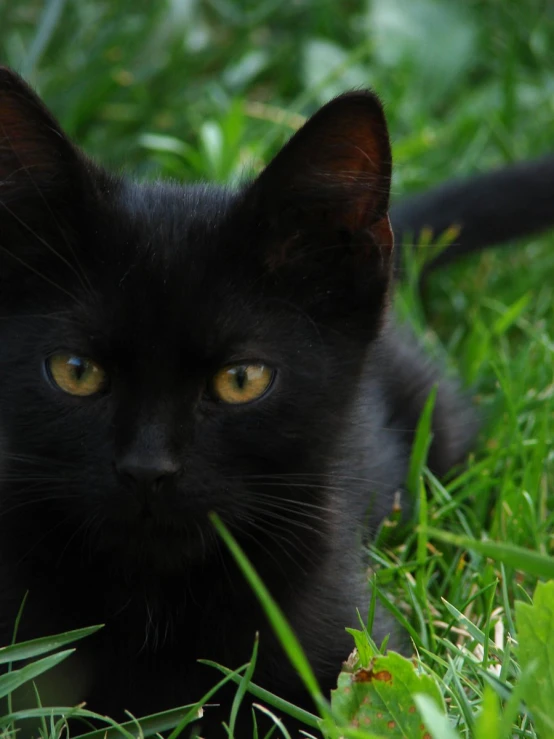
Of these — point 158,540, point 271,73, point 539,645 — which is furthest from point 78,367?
point 271,73

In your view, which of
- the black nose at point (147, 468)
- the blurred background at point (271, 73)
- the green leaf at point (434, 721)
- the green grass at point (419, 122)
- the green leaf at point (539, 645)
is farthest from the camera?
the blurred background at point (271, 73)

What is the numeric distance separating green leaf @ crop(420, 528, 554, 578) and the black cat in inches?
18.3

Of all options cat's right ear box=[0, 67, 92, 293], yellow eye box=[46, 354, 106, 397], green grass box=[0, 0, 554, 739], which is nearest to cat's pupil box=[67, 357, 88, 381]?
yellow eye box=[46, 354, 106, 397]

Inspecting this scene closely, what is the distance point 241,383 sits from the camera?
1644 mm


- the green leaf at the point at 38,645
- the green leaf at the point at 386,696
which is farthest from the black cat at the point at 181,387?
the green leaf at the point at 386,696

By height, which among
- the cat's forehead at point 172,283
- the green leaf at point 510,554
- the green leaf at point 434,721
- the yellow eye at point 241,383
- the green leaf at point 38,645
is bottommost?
the green leaf at point 38,645

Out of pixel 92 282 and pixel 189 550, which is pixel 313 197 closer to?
pixel 92 282

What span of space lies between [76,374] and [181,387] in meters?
0.16

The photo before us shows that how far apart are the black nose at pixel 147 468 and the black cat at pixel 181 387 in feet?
0.08

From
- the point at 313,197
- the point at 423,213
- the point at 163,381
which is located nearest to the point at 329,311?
the point at 313,197

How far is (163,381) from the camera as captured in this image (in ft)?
5.20

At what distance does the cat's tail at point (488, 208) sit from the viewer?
2.90 m

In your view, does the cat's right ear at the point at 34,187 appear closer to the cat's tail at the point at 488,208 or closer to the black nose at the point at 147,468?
the black nose at the point at 147,468

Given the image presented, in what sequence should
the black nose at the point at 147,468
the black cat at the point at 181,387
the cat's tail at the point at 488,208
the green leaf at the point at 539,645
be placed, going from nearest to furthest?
the green leaf at the point at 539,645 → the black nose at the point at 147,468 → the black cat at the point at 181,387 → the cat's tail at the point at 488,208
